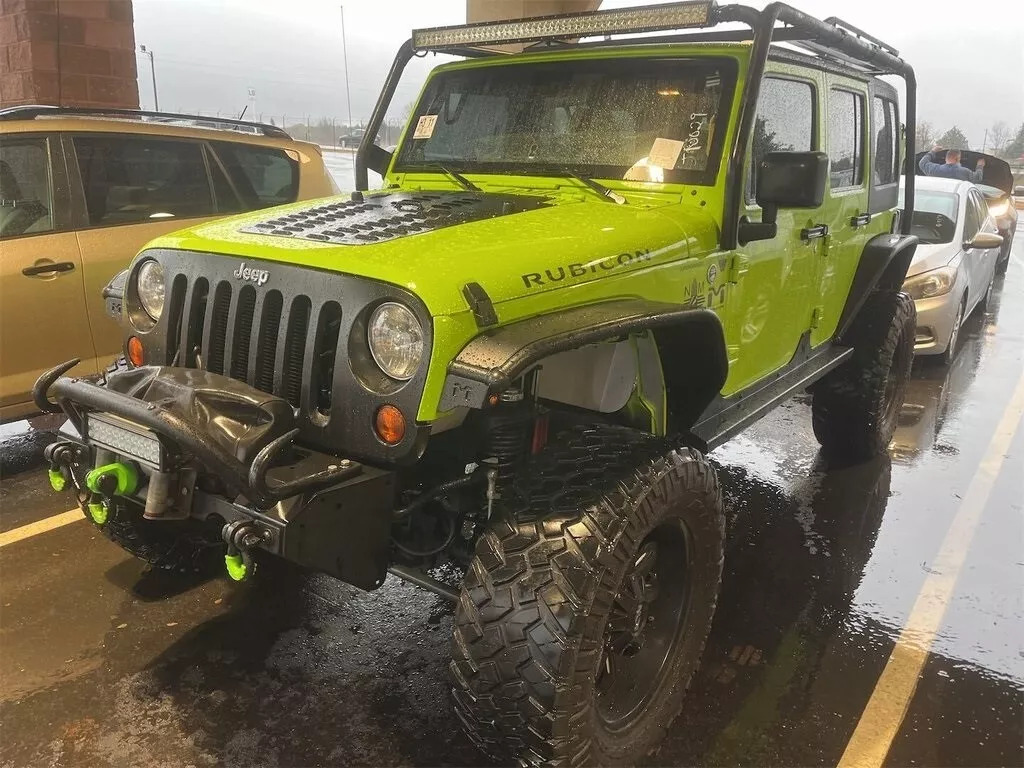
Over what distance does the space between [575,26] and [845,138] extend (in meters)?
1.88

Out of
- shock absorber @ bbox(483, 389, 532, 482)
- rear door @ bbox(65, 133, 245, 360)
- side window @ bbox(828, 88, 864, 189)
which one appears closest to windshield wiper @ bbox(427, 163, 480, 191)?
shock absorber @ bbox(483, 389, 532, 482)

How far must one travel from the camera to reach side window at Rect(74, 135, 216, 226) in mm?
4562

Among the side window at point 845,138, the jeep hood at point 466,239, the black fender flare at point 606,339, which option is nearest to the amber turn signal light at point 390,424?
the black fender flare at point 606,339

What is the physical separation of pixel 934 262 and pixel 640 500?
18.4 ft

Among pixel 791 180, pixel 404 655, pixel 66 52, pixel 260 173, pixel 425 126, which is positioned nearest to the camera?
pixel 791 180

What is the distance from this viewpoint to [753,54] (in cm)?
290

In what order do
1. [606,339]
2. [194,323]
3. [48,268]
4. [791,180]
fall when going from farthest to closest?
[48,268]
[791,180]
[194,323]
[606,339]

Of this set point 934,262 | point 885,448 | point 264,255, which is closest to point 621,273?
point 264,255

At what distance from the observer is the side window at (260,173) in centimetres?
531

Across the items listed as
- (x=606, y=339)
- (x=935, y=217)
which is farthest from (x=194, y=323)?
(x=935, y=217)

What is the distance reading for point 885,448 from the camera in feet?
16.2

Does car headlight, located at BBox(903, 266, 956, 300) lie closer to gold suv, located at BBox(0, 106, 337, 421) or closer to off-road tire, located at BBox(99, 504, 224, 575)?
gold suv, located at BBox(0, 106, 337, 421)

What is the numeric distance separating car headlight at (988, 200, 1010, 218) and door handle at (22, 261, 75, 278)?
37.1 ft

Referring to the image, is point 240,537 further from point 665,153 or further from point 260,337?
point 665,153
